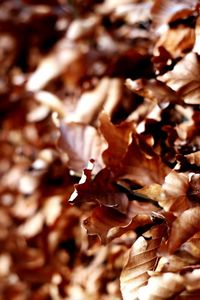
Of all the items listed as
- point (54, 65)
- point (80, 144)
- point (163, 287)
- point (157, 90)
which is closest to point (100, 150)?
point (80, 144)

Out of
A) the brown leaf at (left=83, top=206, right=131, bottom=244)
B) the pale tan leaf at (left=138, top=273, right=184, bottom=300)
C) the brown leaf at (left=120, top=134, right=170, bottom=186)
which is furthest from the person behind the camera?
the brown leaf at (left=120, top=134, right=170, bottom=186)

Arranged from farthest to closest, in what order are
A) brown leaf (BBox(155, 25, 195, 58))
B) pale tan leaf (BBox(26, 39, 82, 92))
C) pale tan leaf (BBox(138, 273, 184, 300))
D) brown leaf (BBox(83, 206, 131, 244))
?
pale tan leaf (BBox(26, 39, 82, 92))
brown leaf (BBox(155, 25, 195, 58))
brown leaf (BBox(83, 206, 131, 244))
pale tan leaf (BBox(138, 273, 184, 300))

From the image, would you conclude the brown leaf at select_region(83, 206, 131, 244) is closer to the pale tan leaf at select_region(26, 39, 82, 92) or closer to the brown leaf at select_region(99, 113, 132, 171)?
the brown leaf at select_region(99, 113, 132, 171)

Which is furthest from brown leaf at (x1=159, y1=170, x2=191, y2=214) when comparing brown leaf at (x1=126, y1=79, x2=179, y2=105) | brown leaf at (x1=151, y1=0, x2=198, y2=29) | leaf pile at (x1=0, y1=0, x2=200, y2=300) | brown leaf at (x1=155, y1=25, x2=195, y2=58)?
brown leaf at (x1=151, y1=0, x2=198, y2=29)

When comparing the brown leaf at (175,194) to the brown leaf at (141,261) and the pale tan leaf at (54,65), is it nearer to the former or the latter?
the brown leaf at (141,261)

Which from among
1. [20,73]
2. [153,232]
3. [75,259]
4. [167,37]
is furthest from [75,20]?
[153,232]

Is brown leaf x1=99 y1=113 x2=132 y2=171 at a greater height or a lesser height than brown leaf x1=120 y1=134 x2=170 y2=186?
greater

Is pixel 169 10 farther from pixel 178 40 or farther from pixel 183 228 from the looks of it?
pixel 183 228

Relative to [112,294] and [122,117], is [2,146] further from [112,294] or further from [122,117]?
[112,294]
